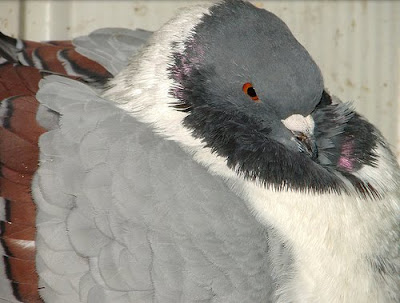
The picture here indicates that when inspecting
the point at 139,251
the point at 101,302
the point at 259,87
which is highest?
the point at 259,87

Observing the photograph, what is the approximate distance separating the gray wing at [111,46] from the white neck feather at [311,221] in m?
0.56

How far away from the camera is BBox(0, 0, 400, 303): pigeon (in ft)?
7.72

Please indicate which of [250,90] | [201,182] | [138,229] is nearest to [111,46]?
[250,90]

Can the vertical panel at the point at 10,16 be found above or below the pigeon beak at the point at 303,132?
below

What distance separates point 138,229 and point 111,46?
115cm

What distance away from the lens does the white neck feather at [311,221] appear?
2473 millimetres

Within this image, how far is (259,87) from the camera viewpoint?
2.50 metres

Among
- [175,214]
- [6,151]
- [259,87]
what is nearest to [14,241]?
[6,151]

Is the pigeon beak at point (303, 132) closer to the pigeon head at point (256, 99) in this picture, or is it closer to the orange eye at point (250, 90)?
the pigeon head at point (256, 99)

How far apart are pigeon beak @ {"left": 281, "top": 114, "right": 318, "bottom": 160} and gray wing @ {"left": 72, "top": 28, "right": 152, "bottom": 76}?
87cm

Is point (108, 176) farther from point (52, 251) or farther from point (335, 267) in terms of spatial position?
point (335, 267)

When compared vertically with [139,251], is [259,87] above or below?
above

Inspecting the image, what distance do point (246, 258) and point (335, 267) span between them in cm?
31

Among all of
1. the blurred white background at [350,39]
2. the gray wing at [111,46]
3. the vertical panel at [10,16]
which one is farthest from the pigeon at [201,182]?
the blurred white background at [350,39]
